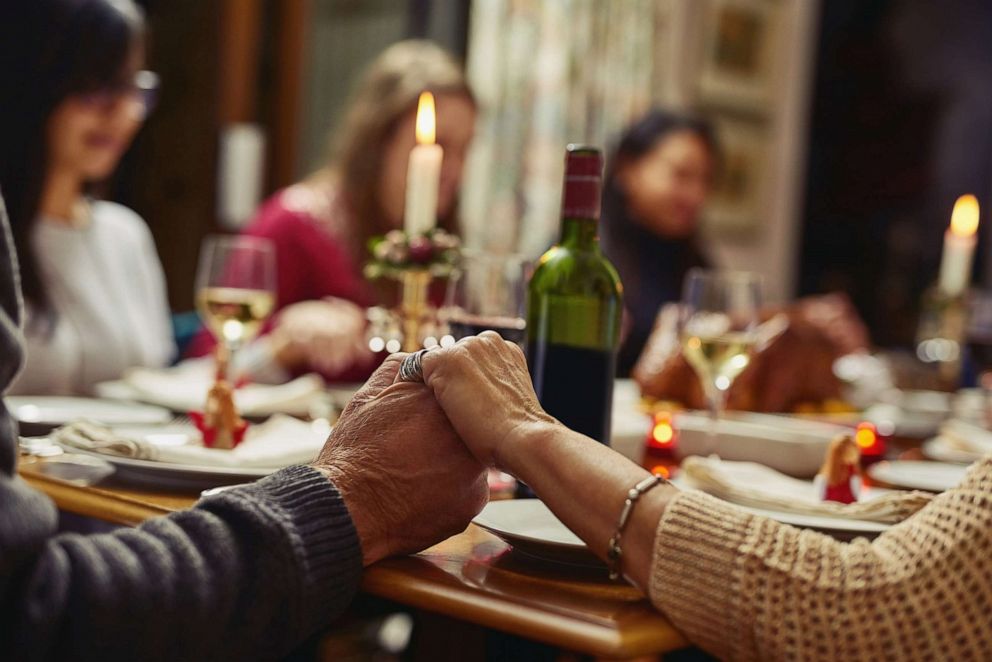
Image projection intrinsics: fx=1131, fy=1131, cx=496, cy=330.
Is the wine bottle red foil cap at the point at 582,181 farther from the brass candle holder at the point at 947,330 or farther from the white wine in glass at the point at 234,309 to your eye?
the brass candle holder at the point at 947,330

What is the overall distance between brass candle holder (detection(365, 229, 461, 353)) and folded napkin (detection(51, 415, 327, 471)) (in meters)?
0.28

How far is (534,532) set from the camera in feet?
2.85

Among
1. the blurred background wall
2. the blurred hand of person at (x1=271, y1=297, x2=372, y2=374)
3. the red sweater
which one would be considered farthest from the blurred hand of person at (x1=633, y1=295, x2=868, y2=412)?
the blurred background wall

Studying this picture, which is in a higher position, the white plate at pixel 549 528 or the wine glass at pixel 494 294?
the wine glass at pixel 494 294

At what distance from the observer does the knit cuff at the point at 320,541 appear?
79 centimetres

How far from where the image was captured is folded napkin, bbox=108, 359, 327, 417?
1.49 metres

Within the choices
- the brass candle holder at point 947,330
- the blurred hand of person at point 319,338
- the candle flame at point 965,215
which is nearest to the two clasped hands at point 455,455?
the blurred hand of person at point 319,338

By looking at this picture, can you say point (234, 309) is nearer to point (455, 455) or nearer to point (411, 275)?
point (411, 275)

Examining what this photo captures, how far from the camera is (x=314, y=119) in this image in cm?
450

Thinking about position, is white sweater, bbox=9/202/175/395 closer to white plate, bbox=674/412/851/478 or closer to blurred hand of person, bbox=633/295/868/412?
blurred hand of person, bbox=633/295/868/412

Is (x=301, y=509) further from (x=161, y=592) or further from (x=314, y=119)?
(x=314, y=119)

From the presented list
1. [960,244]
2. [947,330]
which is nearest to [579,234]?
[960,244]

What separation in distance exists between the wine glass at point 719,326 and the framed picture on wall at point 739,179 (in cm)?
379

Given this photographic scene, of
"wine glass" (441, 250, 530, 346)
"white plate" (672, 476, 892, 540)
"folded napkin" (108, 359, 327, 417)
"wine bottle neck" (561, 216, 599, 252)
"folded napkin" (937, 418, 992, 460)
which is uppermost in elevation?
"wine bottle neck" (561, 216, 599, 252)
